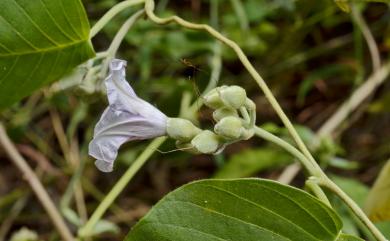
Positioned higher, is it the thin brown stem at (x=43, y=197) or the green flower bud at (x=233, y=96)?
the green flower bud at (x=233, y=96)

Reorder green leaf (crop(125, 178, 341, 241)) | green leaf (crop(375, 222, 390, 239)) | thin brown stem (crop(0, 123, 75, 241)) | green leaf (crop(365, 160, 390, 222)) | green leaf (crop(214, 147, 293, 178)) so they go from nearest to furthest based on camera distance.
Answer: green leaf (crop(125, 178, 341, 241)) → green leaf (crop(375, 222, 390, 239)) → green leaf (crop(365, 160, 390, 222)) → thin brown stem (crop(0, 123, 75, 241)) → green leaf (crop(214, 147, 293, 178))

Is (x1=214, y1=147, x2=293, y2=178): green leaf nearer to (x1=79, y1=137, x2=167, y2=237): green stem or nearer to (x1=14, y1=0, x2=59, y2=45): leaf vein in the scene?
(x1=79, y1=137, x2=167, y2=237): green stem

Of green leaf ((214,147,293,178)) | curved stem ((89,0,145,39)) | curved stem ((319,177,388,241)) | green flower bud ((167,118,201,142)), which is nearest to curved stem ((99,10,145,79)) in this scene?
curved stem ((89,0,145,39))

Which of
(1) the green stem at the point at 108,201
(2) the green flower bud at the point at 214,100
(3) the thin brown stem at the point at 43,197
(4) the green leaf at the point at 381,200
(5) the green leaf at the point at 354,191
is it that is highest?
(2) the green flower bud at the point at 214,100

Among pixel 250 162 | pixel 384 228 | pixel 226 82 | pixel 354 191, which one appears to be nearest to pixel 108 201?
pixel 384 228

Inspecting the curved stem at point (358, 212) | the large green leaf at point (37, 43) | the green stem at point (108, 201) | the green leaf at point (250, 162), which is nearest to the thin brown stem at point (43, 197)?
the green stem at point (108, 201)

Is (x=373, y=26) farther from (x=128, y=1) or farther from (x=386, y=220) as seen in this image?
(x=128, y=1)

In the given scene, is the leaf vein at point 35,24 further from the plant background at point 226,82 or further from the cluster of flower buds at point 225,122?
the plant background at point 226,82
